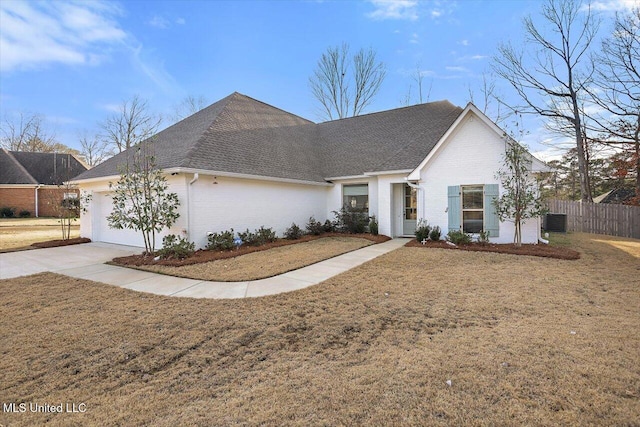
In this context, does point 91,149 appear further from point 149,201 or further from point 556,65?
point 556,65

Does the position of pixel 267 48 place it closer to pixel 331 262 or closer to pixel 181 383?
pixel 331 262

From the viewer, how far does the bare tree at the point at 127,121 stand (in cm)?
3173

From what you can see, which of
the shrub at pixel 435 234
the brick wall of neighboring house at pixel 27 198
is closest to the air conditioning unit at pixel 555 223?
the shrub at pixel 435 234

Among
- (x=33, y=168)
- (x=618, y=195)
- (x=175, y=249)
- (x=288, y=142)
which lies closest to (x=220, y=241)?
(x=175, y=249)

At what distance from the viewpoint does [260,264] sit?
7.71 meters

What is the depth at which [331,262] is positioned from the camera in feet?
26.2

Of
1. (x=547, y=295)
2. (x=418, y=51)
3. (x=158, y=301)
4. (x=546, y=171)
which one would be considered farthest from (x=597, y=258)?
(x=418, y=51)

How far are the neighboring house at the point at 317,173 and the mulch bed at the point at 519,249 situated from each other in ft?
2.73

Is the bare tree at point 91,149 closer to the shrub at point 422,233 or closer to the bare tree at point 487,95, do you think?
the shrub at point 422,233

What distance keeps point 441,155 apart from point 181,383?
11.0 m

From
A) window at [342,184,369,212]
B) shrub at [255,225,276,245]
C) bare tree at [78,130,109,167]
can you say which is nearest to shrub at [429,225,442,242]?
window at [342,184,369,212]

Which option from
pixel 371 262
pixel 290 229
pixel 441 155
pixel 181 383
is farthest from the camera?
pixel 290 229

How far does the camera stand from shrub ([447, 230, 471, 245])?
9953 millimetres

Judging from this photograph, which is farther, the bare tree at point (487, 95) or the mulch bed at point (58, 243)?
the bare tree at point (487, 95)
